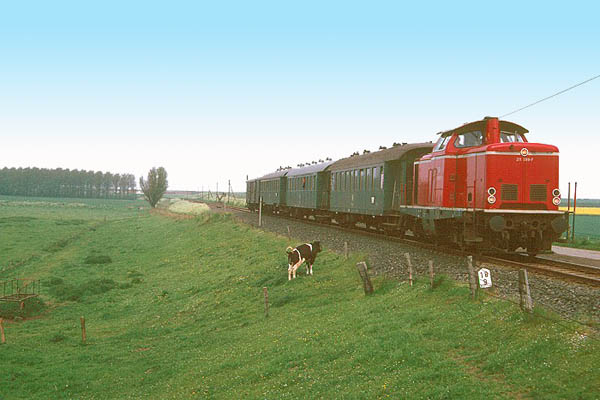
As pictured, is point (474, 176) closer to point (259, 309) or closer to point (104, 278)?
point (259, 309)

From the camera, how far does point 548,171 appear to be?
16.3 meters

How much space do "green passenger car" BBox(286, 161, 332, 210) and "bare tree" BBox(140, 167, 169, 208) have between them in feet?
280

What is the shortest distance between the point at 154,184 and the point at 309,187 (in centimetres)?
9389

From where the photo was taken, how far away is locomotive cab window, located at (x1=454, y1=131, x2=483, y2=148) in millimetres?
17750

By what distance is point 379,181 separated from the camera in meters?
26.5

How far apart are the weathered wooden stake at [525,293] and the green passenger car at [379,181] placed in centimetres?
1257

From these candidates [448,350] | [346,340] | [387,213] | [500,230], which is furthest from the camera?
[387,213]

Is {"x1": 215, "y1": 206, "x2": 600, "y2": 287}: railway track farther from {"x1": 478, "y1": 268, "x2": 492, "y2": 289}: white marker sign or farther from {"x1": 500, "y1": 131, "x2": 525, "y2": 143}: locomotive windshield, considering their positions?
{"x1": 500, "y1": 131, "x2": 525, "y2": 143}: locomotive windshield

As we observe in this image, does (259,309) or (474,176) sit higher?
(474,176)

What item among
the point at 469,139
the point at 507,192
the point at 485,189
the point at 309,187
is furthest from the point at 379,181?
the point at 309,187

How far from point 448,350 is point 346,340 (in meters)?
2.88

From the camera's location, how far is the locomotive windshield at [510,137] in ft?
56.6

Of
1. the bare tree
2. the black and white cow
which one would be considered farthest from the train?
the bare tree

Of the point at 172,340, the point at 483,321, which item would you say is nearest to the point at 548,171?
the point at 483,321
